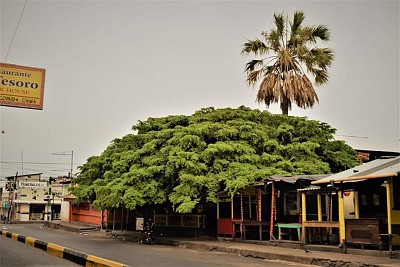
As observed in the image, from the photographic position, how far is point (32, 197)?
74812 mm

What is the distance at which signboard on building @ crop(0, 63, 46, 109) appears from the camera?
13.9 m

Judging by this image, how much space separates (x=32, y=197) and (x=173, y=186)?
59013mm

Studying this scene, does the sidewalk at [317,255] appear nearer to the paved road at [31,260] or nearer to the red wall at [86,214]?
the paved road at [31,260]

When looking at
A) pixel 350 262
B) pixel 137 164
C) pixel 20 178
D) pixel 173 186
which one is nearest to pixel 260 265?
pixel 350 262

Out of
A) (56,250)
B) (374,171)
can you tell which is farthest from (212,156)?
(56,250)

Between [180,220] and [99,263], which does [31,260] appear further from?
[180,220]

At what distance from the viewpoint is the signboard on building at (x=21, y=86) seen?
1385 centimetres

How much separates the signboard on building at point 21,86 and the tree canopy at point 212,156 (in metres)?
7.79

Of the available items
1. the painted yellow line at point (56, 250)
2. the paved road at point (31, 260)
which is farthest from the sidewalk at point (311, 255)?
the paved road at point (31, 260)

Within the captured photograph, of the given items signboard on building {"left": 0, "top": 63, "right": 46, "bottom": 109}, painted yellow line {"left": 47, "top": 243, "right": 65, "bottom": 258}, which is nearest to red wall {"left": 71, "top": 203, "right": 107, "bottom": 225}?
painted yellow line {"left": 47, "top": 243, "right": 65, "bottom": 258}

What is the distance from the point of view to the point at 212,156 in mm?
21406

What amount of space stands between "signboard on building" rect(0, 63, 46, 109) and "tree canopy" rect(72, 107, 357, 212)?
306 inches

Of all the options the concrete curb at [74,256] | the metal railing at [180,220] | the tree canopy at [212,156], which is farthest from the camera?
the metal railing at [180,220]

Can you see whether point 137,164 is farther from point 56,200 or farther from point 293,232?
point 56,200
